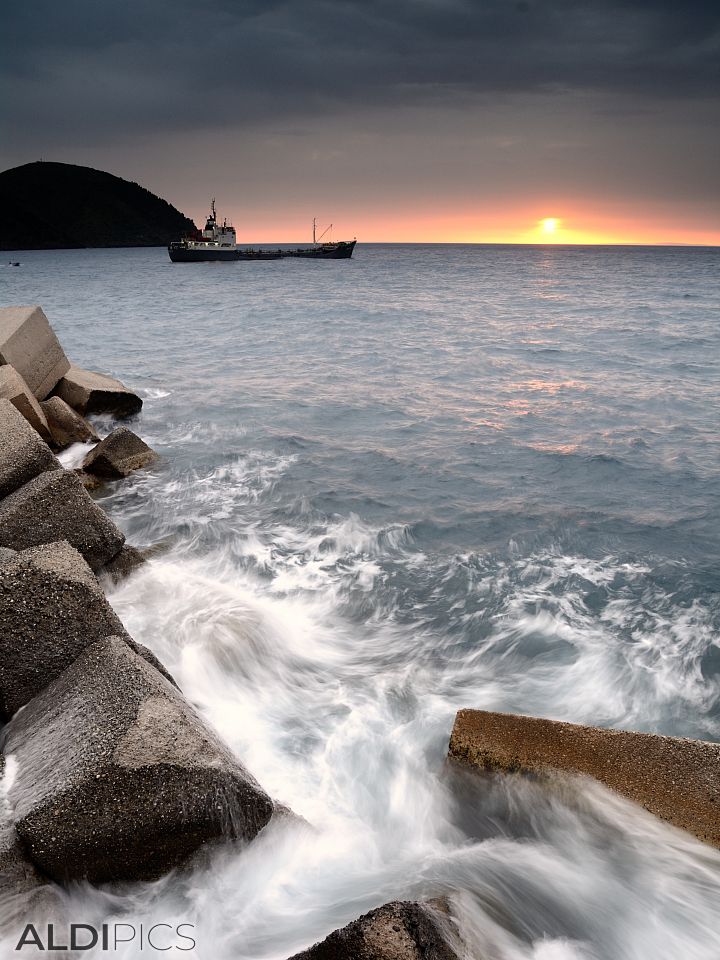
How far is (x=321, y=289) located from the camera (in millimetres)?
54375

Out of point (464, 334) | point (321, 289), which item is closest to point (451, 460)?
point (464, 334)

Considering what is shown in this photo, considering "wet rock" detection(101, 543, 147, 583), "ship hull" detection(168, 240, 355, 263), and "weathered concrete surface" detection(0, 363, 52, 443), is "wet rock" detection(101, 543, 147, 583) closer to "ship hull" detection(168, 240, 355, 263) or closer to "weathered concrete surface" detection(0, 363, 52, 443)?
"weathered concrete surface" detection(0, 363, 52, 443)

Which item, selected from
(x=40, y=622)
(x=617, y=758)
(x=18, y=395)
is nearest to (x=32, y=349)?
(x=18, y=395)

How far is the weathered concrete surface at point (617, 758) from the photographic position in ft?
10.8

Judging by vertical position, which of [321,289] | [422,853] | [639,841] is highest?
→ [321,289]

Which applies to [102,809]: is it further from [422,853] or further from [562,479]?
[562,479]

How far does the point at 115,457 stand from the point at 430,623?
5175 millimetres

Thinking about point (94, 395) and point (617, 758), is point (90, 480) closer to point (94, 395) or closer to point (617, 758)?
point (94, 395)

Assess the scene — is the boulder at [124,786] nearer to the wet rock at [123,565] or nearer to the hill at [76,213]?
the wet rock at [123,565]

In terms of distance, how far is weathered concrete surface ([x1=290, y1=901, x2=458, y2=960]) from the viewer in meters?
2.16

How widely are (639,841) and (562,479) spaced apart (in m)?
6.57

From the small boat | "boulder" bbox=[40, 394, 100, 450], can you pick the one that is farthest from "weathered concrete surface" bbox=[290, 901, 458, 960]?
the small boat

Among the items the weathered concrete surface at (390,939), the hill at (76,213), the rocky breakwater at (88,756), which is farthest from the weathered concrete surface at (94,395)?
the hill at (76,213)

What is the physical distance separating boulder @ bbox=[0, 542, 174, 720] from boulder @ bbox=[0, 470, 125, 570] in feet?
4.36
